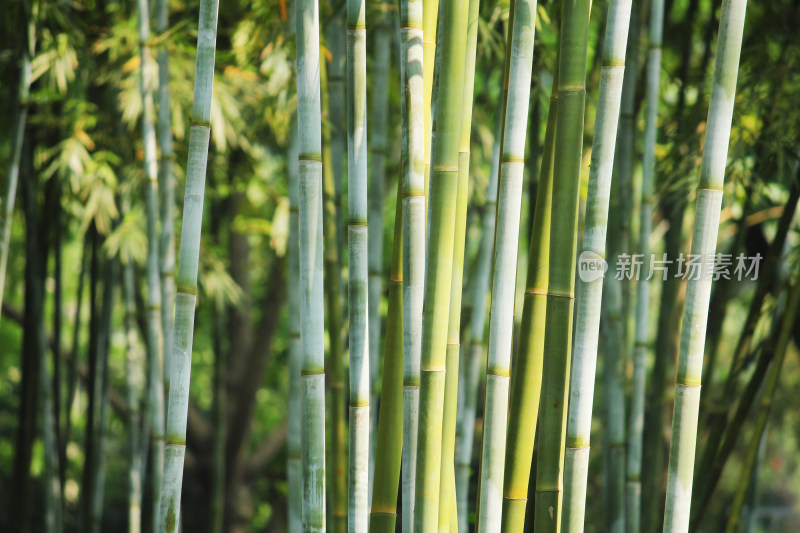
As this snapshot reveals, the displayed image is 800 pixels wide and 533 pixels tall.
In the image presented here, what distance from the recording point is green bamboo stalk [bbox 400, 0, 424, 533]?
2.71ft

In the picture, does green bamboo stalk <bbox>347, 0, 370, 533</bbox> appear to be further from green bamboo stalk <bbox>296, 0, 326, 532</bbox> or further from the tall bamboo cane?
the tall bamboo cane

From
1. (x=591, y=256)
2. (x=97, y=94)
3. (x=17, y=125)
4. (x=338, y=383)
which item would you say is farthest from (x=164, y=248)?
(x=97, y=94)

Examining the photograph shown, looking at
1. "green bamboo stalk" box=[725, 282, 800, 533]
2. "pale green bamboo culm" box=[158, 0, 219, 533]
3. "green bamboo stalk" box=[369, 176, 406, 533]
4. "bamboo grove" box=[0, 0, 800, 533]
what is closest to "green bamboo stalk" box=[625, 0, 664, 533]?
"bamboo grove" box=[0, 0, 800, 533]

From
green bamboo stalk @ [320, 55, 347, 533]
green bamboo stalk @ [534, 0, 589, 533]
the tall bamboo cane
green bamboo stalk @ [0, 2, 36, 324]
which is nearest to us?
green bamboo stalk @ [534, 0, 589, 533]

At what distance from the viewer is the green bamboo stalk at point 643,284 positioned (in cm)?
132

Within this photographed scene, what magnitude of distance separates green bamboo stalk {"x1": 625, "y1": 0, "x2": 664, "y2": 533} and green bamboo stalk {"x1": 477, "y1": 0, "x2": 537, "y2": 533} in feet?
1.82

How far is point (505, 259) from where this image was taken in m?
0.85

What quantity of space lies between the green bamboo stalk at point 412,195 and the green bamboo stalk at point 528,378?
112 mm

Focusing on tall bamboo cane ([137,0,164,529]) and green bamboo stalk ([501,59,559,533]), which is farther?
tall bamboo cane ([137,0,164,529])

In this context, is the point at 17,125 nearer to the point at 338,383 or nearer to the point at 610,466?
the point at 338,383

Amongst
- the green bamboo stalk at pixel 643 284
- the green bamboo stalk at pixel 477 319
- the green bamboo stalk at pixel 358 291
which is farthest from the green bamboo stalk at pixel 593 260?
the green bamboo stalk at pixel 643 284

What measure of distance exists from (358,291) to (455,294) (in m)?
0.11

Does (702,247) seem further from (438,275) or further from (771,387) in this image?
(771,387)

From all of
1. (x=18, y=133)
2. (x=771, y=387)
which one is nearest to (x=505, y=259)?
(x=771, y=387)
